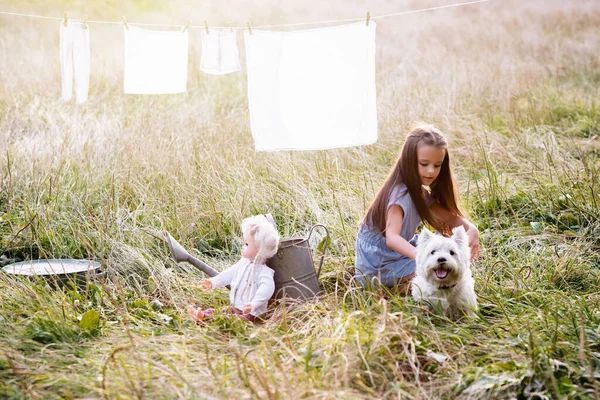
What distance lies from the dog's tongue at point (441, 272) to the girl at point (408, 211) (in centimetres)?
33

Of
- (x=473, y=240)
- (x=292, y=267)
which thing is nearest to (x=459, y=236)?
(x=473, y=240)

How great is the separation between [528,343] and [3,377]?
203 cm

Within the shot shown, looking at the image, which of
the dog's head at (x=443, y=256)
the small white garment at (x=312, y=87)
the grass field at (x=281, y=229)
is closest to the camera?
the grass field at (x=281, y=229)

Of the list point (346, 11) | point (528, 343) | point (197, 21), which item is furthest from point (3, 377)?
point (346, 11)

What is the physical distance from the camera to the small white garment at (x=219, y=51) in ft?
16.5

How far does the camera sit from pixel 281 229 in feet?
Result: 15.4

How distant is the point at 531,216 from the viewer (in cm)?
457

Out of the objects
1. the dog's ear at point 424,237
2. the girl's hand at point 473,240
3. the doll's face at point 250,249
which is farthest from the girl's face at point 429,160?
the doll's face at point 250,249

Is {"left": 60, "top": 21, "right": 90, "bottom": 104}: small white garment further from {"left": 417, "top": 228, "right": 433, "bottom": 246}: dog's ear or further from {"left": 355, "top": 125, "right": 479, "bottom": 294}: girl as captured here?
{"left": 417, "top": 228, "right": 433, "bottom": 246}: dog's ear

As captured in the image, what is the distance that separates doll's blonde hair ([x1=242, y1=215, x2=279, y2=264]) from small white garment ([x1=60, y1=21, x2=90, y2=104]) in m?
2.21

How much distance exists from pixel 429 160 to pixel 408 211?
0.91 ft

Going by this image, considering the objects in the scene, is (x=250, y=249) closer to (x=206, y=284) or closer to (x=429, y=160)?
(x=206, y=284)

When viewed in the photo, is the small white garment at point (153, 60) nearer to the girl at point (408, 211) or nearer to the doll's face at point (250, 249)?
the doll's face at point (250, 249)

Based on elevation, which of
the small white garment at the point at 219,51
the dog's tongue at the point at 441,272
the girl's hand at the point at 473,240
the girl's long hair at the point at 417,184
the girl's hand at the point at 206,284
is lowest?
the girl's hand at the point at 206,284
